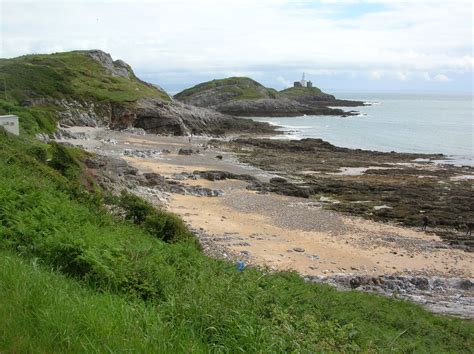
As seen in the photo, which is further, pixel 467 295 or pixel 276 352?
pixel 467 295

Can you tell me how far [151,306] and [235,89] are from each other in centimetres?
12833

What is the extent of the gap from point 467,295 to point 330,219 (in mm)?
10185

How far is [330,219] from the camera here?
26.6m

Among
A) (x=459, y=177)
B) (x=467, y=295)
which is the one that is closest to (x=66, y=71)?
(x=459, y=177)

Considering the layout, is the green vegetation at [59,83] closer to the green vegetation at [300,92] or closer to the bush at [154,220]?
the bush at [154,220]

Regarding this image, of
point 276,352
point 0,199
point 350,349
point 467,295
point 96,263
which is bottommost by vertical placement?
point 467,295

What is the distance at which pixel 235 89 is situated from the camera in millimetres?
132250

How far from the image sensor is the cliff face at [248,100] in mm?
116062

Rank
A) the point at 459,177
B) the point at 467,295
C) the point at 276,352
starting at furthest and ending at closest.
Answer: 1. the point at 459,177
2. the point at 467,295
3. the point at 276,352

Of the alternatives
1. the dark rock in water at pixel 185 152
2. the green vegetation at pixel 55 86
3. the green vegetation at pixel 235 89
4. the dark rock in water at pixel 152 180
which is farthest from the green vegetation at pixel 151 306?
the green vegetation at pixel 235 89

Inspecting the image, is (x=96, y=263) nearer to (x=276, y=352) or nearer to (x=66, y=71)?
(x=276, y=352)

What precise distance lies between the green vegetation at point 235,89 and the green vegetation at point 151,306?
11501 centimetres

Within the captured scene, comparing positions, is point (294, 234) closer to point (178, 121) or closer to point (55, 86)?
point (178, 121)

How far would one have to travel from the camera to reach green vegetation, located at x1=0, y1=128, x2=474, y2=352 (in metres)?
4.95
